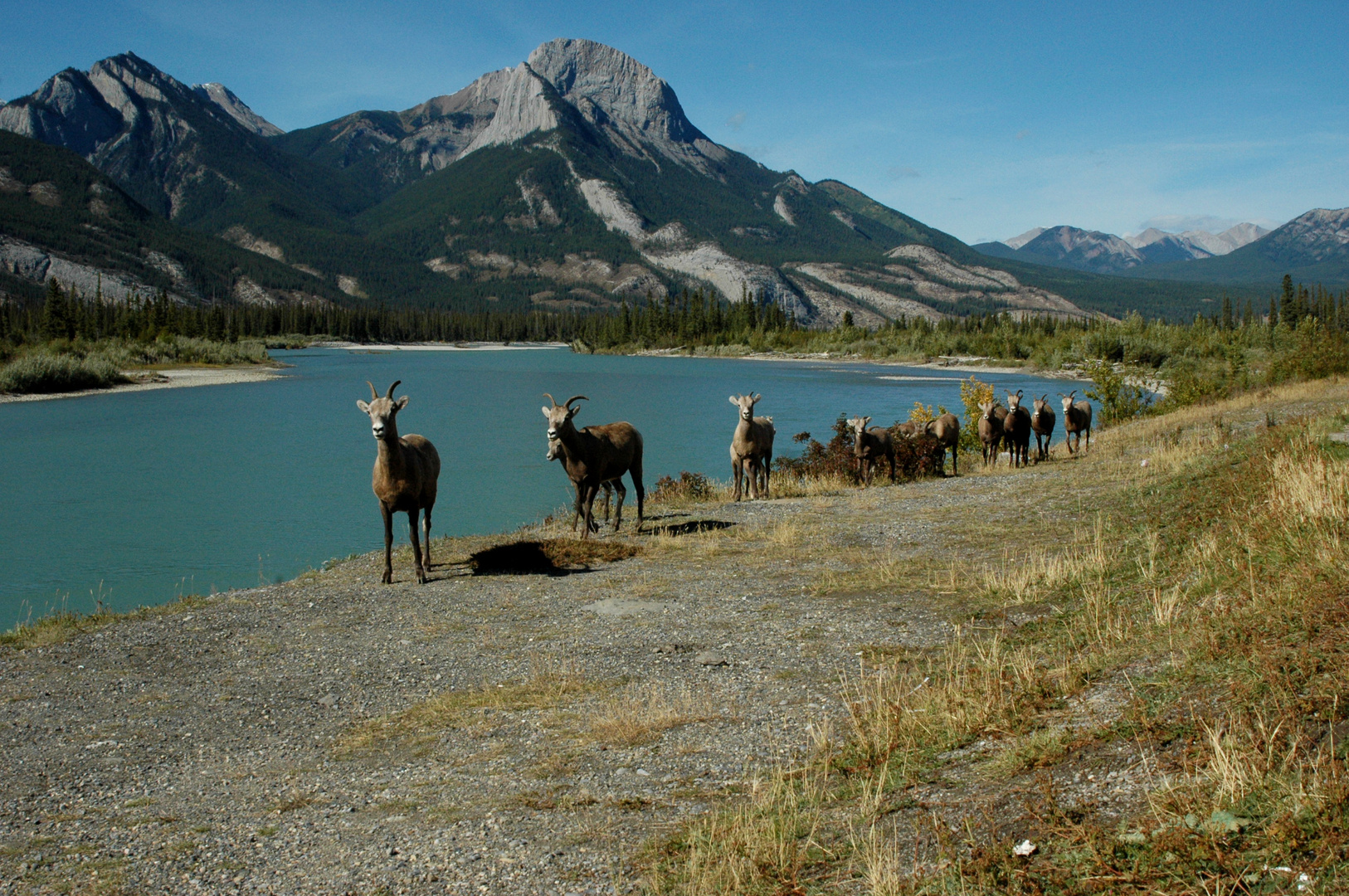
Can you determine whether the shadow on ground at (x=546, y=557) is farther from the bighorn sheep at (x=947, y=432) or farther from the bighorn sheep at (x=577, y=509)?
the bighorn sheep at (x=947, y=432)

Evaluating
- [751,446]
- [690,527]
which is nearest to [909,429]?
[751,446]

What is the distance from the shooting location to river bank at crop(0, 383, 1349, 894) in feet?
19.1

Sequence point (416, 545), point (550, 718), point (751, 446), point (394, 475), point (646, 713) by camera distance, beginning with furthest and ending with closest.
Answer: point (751, 446) → point (394, 475) → point (416, 545) → point (550, 718) → point (646, 713)

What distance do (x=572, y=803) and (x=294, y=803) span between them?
2.15 meters

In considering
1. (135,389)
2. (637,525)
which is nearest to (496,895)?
(637,525)

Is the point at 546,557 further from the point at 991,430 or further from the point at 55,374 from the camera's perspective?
the point at 55,374

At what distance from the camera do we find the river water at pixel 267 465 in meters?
22.4

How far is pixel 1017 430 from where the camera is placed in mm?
27547

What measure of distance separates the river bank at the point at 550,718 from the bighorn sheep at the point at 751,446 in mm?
6234

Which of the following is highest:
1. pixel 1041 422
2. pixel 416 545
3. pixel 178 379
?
pixel 178 379

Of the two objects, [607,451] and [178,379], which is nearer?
[607,451]

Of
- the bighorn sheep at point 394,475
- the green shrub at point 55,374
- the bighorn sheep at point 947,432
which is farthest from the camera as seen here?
the green shrub at point 55,374

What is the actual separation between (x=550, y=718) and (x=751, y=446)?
14.5 m

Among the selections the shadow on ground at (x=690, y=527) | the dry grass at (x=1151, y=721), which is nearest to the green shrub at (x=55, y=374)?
the shadow on ground at (x=690, y=527)
